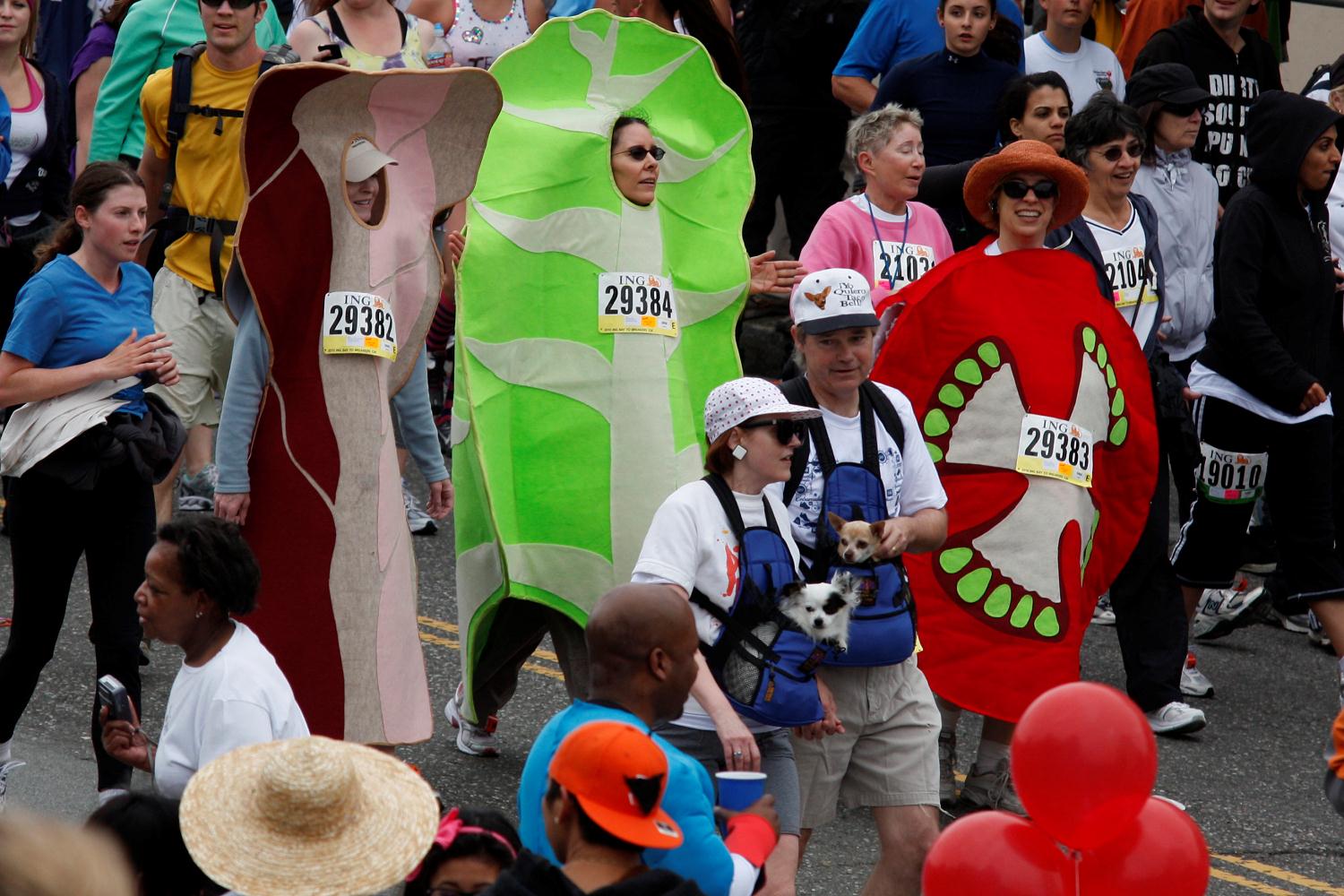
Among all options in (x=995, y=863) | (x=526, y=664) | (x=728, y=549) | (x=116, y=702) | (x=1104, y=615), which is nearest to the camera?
(x=995, y=863)

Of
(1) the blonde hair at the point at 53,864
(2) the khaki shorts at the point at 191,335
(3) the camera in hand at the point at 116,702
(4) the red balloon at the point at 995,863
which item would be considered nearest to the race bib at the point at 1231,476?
(2) the khaki shorts at the point at 191,335

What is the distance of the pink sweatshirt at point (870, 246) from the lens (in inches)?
271

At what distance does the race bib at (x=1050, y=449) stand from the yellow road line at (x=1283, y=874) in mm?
1250

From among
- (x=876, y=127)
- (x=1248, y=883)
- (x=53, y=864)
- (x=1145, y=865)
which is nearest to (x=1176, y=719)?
(x=1248, y=883)

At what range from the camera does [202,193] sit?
23.0 feet

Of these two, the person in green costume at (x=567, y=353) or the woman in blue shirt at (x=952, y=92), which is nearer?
the person in green costume at (x=567, y=353)

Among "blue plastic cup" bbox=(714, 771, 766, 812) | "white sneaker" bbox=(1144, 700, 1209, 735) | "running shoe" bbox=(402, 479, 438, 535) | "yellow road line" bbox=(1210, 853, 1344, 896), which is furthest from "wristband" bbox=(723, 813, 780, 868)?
"running shoe" bbox=(402, 479, 438, 535)

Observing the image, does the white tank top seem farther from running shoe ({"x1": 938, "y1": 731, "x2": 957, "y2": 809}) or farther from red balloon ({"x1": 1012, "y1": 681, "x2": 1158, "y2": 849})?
red balloon ({"x1": 1012, "y1": 681, "x2": 1158, "y2": 849})

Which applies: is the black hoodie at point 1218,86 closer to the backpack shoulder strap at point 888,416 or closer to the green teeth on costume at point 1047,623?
the green teeth on costume at point 1047,623

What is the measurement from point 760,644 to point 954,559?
1.76m

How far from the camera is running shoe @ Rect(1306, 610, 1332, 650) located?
28.3 feet

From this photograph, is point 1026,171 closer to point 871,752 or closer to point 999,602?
point 999,602

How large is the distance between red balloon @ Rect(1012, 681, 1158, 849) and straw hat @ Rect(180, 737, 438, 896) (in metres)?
1.09

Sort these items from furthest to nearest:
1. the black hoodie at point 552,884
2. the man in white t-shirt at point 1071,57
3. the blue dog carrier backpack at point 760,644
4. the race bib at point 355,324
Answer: the man in white t-shirt at point 1071,57 < the race bib at point 355,324 < the blue dog carrier backpack at point 760,644 < the black hoodie at point 552,884
